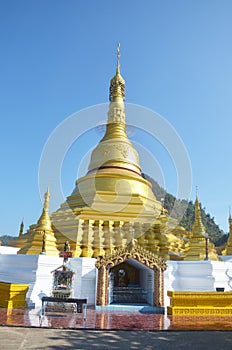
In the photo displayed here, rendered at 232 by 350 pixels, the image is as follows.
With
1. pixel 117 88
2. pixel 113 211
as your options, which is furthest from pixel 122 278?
pixel 117 88

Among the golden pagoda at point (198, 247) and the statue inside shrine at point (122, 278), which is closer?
the statue inside shrine at point (122, 278)

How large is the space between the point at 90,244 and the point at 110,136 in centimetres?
1258

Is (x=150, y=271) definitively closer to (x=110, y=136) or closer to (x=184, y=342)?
(x=184, y=342)

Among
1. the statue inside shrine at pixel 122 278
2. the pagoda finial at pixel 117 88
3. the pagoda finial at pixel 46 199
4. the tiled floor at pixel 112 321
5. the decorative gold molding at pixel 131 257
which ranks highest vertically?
the pagoda finial at pixel 117 88

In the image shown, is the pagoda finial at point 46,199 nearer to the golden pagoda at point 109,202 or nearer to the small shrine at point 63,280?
the golden pagoda at point 109,202

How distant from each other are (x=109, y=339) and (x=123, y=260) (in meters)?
5.29

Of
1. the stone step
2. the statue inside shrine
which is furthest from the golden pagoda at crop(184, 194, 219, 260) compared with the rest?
the stone step

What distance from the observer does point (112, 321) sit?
31.7 feet

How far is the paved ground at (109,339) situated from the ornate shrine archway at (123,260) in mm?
3976

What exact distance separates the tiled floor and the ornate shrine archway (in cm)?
96

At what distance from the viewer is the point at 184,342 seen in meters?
7.15

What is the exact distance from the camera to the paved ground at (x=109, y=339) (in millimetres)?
6551

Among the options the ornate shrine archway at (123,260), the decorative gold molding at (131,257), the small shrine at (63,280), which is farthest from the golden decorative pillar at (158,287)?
the small shrine at (63,280)

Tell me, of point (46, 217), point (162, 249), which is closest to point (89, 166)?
point (46, 217)
